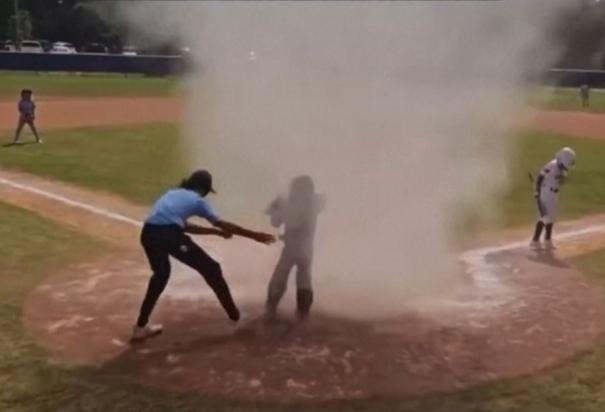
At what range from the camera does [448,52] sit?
11.3 meters

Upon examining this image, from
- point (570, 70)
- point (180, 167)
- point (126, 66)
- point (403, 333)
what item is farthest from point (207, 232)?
point (126, 66)

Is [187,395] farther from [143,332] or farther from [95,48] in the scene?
[95,48]

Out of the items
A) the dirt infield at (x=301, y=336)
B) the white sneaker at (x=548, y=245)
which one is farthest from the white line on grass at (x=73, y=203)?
the white sneaker at (x=548, y=245)

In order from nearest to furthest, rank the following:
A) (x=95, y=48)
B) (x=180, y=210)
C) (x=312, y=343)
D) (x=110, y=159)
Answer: (x=180, y=210) < (x=312, y=343) < (x=110, y=159) < (x=95, y=48)

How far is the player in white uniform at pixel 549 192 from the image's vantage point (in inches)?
590

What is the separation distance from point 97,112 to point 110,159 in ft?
42.2

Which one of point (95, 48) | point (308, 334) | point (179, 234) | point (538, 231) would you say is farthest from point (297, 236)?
point (95, 48)

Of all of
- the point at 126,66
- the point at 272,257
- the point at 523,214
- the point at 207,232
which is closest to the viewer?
the point at 207,232

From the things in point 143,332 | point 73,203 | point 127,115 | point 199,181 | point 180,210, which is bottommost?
point 127,115

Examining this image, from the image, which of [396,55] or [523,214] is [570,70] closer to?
[523,214]

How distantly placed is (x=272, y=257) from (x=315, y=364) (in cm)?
381

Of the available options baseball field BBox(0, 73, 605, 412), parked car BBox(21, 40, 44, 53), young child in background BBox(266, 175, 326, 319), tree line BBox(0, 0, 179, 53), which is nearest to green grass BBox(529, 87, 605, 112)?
baseball field BBox(0, 73, 605, 412)

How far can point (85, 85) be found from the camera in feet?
161

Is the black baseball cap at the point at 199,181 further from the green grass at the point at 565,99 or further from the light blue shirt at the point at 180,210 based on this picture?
the green grass at the point at 565,99
